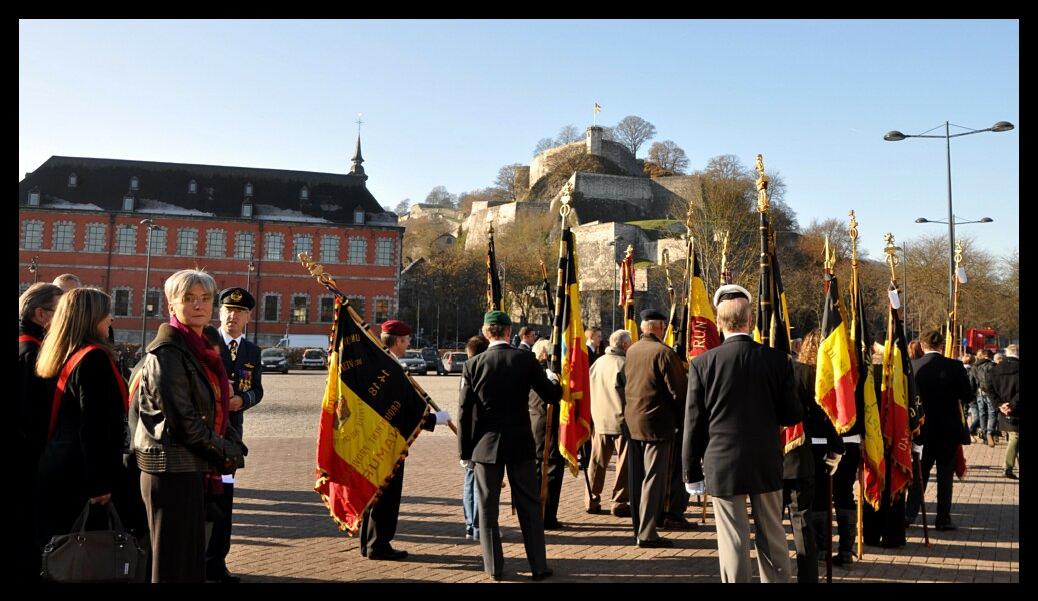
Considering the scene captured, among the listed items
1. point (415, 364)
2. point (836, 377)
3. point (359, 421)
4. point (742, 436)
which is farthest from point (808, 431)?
point (415, 364)

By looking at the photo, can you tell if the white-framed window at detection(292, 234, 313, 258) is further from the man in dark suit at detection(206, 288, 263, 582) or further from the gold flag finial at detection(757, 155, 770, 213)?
the gold flag finial at detection(757, 155, 770, 213)

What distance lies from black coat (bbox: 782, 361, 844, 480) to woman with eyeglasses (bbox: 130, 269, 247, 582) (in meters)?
3.82

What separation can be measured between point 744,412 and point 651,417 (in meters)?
2.60

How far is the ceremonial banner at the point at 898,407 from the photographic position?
7895 millimetres

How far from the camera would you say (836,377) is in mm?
6980

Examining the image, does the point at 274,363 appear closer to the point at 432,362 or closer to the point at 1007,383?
the point at 432,362

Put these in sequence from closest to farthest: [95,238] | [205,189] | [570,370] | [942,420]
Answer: [570,370]
[942,420]
[95,238]
[205,189]

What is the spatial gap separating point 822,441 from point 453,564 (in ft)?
10.1

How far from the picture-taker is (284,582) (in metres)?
A: 6.23

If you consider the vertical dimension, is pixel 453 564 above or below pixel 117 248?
below

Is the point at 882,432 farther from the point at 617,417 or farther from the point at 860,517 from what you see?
the point at 617,417

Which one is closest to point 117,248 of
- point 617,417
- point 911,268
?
point 911,268
